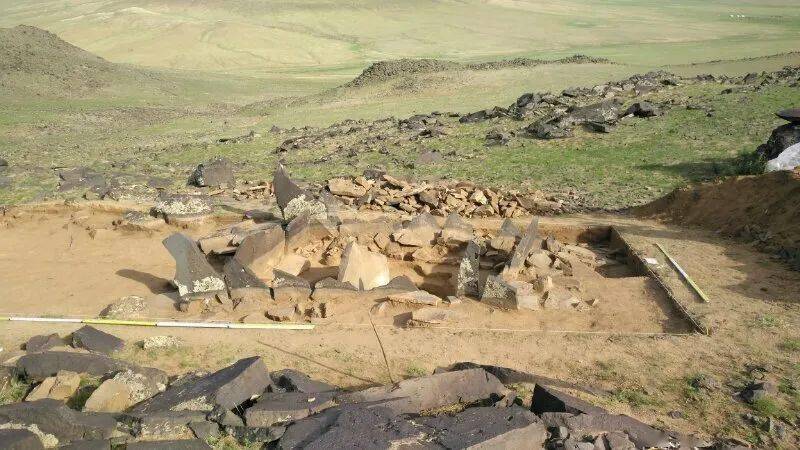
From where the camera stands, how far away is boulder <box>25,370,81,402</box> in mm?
5523

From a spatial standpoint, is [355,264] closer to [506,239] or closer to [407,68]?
[506,239]

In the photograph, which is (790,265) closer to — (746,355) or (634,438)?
(746,355)

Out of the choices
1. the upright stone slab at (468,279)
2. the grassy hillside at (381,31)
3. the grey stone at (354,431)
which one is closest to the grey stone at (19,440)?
the grey stone at (354,431)

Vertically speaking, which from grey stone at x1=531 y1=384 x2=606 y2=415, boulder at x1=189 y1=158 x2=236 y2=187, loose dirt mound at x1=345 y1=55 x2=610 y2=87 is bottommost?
boulder at x1=189 y1=158 x2=236 y2=187

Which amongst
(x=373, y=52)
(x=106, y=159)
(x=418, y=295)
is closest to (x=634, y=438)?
(x=418, y=295)

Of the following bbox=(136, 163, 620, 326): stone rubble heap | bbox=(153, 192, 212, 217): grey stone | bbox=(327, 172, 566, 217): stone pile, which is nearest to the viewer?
bbox=(136, 163, 620, 326): stone rubble heap

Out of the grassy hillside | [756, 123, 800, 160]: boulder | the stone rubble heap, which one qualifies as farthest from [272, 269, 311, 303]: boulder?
the grassy hillside

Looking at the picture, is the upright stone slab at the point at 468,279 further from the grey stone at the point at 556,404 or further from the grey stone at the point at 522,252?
the grey stone at the point at 556,404

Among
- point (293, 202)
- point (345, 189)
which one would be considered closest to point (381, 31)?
point (345, 189)

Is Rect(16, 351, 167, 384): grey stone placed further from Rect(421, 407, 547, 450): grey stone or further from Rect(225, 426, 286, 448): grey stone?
Rect(421, 407, 547, 450): grey stone

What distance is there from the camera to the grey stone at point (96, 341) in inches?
261

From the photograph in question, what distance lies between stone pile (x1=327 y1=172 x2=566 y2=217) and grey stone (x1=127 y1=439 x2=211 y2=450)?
738 cm

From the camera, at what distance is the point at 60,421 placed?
181 inches

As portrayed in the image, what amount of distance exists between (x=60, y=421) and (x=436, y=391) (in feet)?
9.27
